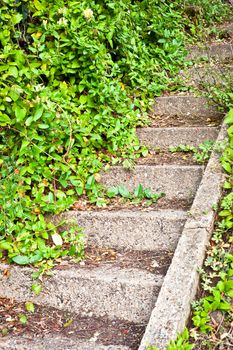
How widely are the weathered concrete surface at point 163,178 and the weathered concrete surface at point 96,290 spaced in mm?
834

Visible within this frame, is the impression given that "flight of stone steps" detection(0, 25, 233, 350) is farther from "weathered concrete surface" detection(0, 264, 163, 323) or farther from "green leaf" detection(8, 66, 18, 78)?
"green leaf" detection(8, 66, 18, 78)

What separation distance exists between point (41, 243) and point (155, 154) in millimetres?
1341

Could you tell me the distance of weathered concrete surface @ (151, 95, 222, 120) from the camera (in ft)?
13.1

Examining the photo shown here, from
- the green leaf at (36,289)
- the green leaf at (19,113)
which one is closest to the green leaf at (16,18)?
the green leaf at (19,113)

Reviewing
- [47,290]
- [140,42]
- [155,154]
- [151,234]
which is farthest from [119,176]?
[140,42]

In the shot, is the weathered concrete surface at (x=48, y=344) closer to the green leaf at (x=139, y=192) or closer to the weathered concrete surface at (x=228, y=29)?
the green leaf at (x=139, y=192)

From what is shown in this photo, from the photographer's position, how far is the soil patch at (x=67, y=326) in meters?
2.36

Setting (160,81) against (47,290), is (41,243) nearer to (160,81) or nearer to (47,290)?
(47,290)

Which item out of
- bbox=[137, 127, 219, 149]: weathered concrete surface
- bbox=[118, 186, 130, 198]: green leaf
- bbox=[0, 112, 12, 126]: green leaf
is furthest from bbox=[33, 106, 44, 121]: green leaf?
bbox=[137, 127, 219, 149]: weathered concrete surface

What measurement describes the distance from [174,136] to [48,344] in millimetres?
2071

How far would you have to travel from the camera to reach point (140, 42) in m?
4.44

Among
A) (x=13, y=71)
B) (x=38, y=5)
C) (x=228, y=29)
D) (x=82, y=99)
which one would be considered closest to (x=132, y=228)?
(x=82, y=99)

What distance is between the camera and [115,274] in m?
2.61

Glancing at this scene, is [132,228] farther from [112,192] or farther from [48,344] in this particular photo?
[48,344]
